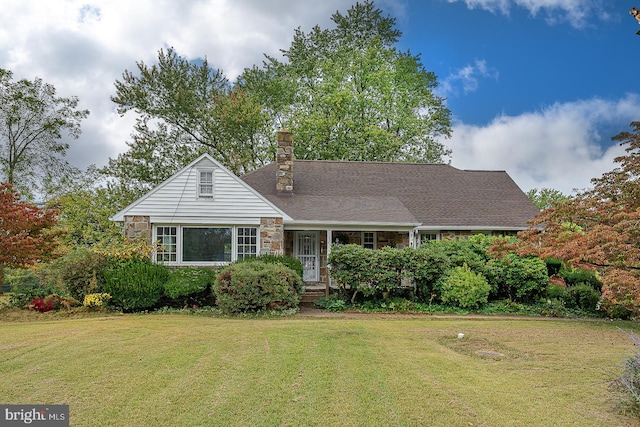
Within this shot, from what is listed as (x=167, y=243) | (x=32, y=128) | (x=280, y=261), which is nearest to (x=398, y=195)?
(x=280, y=261)

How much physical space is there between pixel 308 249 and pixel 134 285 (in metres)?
6.82

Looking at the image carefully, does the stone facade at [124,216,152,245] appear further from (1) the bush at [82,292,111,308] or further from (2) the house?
(1) the bush at [82,292,111,308]

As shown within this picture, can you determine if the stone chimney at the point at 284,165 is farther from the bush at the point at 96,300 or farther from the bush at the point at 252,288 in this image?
the bush at the point at 96,300

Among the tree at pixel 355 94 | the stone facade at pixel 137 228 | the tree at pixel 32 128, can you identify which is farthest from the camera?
the tree at pixel 355 94

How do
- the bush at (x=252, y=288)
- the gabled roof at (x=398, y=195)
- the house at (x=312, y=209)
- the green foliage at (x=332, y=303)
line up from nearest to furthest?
the bush at (x=252, y=288), the green foliage at (x=332, y=303), the house at (x=312, y=209), the gabled roof at (x=398, y=195)

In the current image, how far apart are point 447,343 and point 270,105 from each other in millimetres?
25101

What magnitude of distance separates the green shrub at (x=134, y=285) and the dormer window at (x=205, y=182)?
3.39 meters

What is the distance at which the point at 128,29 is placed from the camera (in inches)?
620

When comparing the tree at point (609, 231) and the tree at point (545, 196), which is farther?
the tree at point (545, 196)

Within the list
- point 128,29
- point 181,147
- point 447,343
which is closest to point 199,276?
point 447,343

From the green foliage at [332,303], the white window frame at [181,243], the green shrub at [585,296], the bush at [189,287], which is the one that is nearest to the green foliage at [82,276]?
the bush at [189,287]

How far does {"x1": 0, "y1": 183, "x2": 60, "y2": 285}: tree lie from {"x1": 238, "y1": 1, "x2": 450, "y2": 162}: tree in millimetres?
15975

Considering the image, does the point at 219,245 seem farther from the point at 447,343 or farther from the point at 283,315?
the point at 447,343

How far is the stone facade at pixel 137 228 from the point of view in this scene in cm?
1427
